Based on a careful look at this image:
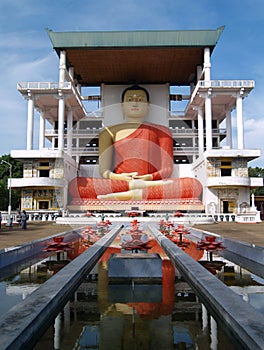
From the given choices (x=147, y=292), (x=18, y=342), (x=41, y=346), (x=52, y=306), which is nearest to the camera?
(x=18, y=342)

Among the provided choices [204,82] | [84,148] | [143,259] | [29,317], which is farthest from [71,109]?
[29,317]

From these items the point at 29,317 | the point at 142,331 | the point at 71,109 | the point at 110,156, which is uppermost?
the point at 71,109

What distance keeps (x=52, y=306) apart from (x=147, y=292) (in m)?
1.63

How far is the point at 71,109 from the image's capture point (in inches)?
1238

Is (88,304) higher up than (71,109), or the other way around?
(71,109)

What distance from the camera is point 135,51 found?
1148 inches

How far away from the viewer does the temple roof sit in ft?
92.0

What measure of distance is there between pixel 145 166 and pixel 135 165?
2.84 feet

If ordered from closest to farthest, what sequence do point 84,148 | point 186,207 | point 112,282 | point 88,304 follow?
point 88,304, point 112,282, point 186,207, point 84,148

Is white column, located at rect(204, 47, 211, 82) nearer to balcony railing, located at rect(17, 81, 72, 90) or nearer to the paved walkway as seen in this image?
balcony railing, located at rect(17, 81, 72, 90)

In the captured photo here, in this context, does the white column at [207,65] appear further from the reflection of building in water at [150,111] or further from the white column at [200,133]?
the white column at [200,133]

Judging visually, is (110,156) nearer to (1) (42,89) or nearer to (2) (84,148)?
(2) (84,148)

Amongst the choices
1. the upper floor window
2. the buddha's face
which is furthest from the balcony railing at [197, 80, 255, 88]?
the buddha's face

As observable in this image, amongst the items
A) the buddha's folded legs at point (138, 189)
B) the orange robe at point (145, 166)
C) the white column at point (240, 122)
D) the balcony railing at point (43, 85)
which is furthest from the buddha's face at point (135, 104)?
the white column at point (240, 122)
